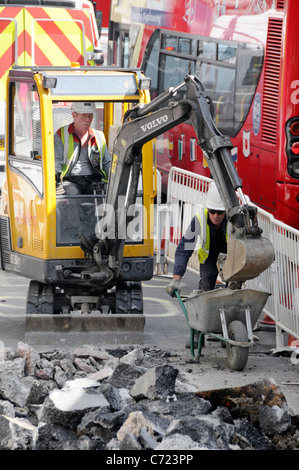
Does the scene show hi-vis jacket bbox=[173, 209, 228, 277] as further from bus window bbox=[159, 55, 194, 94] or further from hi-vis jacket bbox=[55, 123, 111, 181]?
bus window bbox=[159, 55, 194, 94]

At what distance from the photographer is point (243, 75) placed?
12852 millimetres

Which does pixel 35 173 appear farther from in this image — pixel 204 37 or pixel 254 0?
pixel 204 37

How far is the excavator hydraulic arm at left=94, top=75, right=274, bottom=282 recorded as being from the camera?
851 cm

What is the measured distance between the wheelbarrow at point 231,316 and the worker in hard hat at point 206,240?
21.3 inches

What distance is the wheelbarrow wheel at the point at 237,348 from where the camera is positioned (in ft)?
29.8

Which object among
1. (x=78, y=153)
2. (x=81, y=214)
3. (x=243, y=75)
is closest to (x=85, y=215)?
(x=81, y=214)

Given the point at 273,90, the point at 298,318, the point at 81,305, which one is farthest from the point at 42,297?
the point at 273,90

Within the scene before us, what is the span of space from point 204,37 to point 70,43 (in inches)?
92.8

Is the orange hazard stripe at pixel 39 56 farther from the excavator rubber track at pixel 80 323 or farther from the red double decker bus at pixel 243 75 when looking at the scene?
the excavator rubber track at pixel 80 323

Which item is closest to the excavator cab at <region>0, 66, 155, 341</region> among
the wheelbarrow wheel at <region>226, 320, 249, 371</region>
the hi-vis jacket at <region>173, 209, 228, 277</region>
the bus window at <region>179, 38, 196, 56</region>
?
the hi-vis jacket at <region>173, 209, 228, 277</region>

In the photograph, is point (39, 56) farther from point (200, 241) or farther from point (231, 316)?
point (231, 316)

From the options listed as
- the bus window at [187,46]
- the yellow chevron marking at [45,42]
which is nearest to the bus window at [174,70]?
the bus window at [187,46]

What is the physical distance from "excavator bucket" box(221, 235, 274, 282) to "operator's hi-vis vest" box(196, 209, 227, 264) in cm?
153

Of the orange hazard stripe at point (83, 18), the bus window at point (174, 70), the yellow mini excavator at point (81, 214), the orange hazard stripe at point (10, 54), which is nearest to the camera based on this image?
the yellow mini excavator at point (81, 214)
